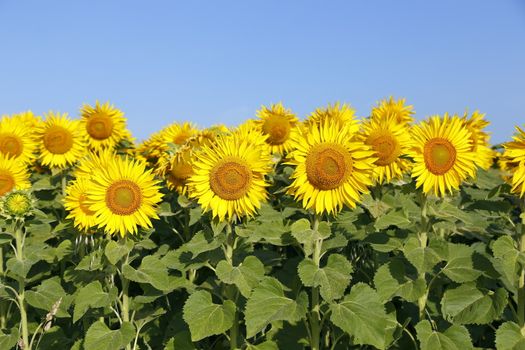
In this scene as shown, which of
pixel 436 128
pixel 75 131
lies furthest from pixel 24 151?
pixel 436 128

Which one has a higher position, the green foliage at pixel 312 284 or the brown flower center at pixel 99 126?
the brown flower center at pixel 99 126

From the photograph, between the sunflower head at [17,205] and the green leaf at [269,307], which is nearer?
the green leaf at [269,307]

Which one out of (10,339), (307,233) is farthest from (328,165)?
(10,339)

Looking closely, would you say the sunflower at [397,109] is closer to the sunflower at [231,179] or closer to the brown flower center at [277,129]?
the brown flower center at [277,129]

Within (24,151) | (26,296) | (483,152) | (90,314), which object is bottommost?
(90,314)

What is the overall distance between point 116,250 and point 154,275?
1.24 ft

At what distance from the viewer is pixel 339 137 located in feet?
13.8

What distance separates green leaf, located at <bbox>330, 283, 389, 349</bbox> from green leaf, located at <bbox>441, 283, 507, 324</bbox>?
0.55 metres

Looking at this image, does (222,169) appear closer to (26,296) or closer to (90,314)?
(90,314)

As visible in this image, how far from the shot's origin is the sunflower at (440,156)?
14.3 ft

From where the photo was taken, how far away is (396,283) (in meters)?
4.34

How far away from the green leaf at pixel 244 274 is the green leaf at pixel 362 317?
63cm

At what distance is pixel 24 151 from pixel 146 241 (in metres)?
3.66

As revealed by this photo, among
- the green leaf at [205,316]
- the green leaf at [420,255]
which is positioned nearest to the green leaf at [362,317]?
the green leaf at [420,255]
